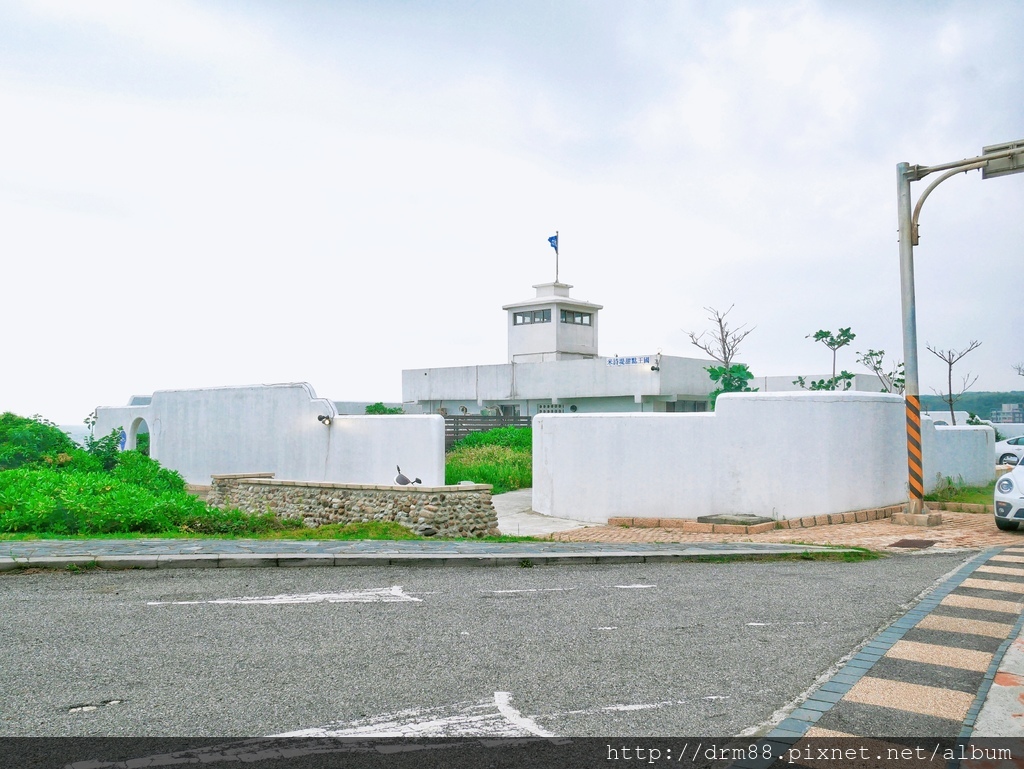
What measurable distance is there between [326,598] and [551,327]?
37.7m

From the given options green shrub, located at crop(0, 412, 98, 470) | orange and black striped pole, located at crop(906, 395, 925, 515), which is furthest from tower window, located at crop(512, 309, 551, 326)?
orange and black striped pole, located at crop(906, 395, 925, 515)

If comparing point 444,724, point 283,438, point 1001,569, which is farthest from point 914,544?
point 283,438

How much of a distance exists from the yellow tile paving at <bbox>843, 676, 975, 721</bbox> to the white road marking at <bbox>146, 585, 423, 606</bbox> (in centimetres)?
408

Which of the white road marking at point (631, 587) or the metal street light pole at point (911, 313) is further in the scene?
the metal street light pole at point (911, 313)

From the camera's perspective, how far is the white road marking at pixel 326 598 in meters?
7.59

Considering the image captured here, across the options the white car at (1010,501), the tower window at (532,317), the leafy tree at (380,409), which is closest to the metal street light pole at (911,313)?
the white car at (1010,501)

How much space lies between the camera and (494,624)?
6.87m

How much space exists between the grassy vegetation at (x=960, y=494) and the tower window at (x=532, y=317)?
26.3 metres

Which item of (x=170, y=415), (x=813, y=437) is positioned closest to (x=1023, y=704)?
(x=813, y=437)

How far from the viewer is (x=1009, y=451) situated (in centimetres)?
3362

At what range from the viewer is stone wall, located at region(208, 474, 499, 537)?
15.3 metres

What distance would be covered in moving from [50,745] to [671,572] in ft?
22.9

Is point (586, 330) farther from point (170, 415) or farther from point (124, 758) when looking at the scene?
point (124, 758)

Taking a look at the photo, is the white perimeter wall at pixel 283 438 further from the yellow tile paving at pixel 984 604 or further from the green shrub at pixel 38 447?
the yellow tile paving at pixel 984 604
